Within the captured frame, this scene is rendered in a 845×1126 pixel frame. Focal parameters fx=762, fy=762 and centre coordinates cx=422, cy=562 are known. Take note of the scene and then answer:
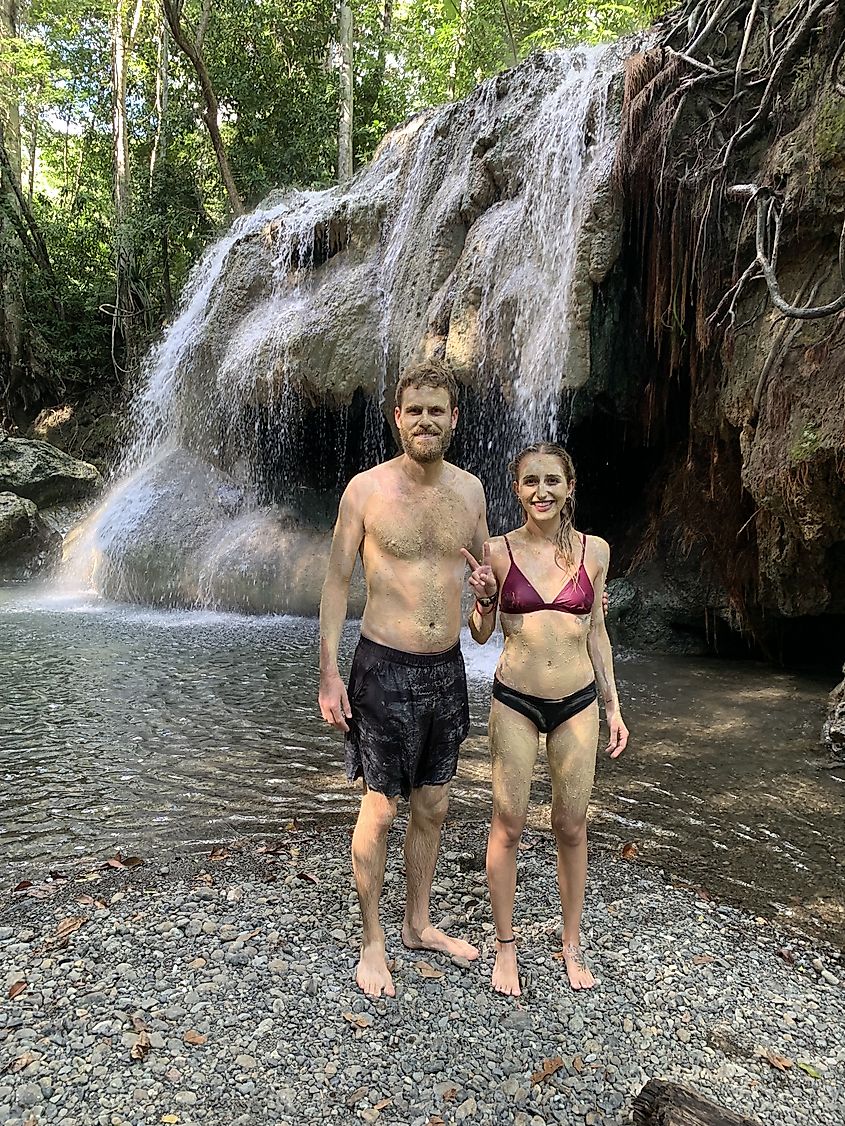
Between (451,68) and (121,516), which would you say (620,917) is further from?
(451,68)

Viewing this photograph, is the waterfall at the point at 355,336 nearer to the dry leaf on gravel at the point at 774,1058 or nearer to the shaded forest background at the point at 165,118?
the shaded forest background at the point at 165,118

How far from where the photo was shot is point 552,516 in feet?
8.61

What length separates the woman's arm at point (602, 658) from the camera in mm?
2709

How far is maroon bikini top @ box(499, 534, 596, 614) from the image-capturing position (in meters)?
2.60

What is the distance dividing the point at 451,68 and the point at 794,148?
19.7m

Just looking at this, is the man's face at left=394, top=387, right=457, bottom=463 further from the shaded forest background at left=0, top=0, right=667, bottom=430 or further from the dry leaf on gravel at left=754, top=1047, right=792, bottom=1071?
the shaded forest background at left=0, top=0, right=667, bottom=430

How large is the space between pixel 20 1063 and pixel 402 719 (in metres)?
1.45

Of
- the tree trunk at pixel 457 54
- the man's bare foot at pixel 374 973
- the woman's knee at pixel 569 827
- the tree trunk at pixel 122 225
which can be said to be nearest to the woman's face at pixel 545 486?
the woman's knee at pixel 569 827

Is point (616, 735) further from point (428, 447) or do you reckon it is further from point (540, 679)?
point (428, 447)

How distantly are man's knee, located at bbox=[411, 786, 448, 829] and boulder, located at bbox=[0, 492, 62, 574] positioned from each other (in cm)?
1310

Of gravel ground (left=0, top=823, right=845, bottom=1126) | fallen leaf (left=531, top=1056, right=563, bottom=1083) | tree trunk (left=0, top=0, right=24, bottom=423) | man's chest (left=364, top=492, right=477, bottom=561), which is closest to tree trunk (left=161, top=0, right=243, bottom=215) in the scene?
tree trunk (left=0, top=0, right=24, bottom=423)

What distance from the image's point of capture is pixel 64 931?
2.85m

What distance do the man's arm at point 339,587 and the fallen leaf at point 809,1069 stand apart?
169 centimetres

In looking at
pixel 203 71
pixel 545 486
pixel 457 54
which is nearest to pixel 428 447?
pixel 545 486
